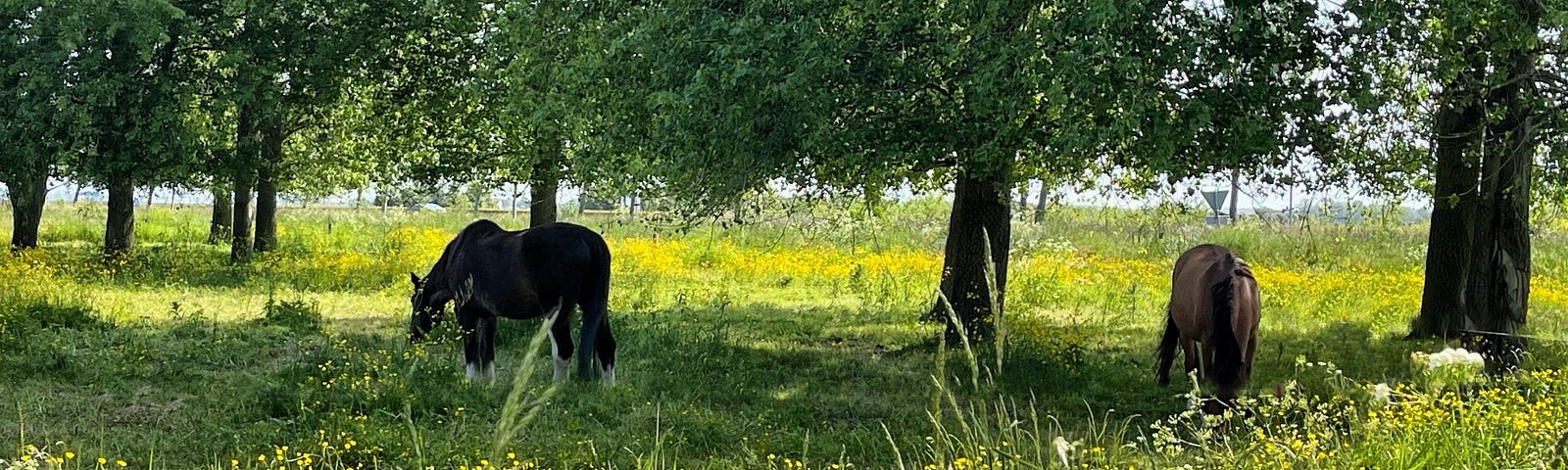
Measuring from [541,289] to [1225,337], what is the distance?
5.12 m

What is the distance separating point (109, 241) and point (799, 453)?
1734 cm

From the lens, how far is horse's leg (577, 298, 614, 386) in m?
9.29

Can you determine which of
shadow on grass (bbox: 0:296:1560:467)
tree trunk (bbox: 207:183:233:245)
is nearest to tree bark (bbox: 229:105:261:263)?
tree trunk (bbox: 207:183:233:245)

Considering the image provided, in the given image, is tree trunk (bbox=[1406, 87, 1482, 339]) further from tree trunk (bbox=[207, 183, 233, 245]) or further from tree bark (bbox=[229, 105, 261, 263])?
tree trunk (bbox=[207, 183, 233, 245])

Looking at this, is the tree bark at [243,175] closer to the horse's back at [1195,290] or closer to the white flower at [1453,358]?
the horse's back at [1195,290]

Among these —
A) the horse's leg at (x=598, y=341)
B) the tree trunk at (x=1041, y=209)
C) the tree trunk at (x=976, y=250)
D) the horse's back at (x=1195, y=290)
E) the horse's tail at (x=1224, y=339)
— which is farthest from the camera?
the tree trunk at (x=1041, y=209)

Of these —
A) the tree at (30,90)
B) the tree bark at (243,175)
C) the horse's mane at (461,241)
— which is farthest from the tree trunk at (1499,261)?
the tree at (30,90)

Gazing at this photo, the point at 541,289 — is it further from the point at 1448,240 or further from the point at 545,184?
the point at 1448,240

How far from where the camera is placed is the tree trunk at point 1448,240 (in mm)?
11445

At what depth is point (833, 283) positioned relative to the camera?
58.3 feet

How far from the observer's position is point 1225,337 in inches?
300

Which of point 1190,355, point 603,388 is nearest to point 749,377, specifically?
point 603,388

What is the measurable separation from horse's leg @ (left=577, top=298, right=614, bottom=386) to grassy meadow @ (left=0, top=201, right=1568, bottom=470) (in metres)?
0.25

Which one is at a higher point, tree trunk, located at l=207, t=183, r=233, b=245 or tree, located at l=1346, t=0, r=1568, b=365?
tree, located at l=1346, t=0, r=1568, b=365
